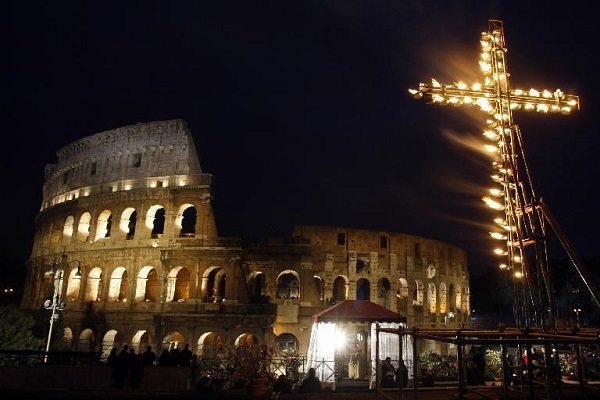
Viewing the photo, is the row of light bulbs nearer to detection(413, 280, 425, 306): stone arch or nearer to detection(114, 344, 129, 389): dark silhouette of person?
detection(114, 344, 129, 389): dark silhouette of person

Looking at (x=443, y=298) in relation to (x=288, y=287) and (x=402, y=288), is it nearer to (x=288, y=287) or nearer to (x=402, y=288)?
(x=402, y=288)

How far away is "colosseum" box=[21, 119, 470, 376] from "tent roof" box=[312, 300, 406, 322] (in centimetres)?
1025

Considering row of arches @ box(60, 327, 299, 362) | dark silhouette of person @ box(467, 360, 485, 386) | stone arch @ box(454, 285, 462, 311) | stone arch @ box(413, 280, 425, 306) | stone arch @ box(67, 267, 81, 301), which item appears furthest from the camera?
stone arch @ box(454, 285, 462, 311)

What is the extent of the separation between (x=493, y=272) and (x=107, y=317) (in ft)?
189

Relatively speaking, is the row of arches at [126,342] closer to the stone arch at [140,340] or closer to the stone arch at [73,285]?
the stone arch at [140,340]

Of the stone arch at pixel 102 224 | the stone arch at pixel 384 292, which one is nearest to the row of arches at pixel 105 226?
the stone arch at pixel 102 224

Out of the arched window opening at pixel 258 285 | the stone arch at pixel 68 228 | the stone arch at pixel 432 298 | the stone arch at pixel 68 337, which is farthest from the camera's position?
the stone arch at pixel 432 298

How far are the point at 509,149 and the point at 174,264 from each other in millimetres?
23056

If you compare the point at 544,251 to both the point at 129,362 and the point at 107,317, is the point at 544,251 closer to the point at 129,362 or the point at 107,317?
the point at 129,362

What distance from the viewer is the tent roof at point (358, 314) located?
Answer: 14.7 metres

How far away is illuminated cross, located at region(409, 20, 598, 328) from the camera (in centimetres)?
704

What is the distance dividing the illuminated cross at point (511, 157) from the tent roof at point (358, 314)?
266 inches

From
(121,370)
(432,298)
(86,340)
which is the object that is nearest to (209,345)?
(86,340)

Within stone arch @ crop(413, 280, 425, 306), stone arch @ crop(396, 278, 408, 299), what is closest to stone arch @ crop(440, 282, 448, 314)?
stone arch @ crop(413, 280, 425, 306)
